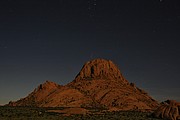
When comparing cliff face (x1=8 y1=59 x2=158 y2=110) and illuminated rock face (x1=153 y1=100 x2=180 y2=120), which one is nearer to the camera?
illuminated rock face (x1=153 y1=100 x2=180 y2=120)

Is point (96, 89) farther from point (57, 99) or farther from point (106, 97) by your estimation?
point (57, 99)

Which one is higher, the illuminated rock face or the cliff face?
the cliff face

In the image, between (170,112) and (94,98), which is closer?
(170,112)

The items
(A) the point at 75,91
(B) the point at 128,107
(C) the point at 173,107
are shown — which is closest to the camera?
(C) the point at 173,107

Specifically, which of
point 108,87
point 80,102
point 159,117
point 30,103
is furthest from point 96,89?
point 159,117

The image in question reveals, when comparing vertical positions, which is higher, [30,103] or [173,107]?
[30,103]

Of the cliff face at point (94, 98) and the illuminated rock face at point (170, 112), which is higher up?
the cliff face at point (94, 98)

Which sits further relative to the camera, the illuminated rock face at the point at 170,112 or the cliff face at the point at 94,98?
the cliff face at the point at 94,98

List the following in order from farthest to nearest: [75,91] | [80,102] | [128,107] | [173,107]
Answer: [75,91] → [80,102] → [128,107] → [173,107]

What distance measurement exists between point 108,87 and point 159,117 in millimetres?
104234

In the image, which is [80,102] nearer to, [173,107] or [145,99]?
[145,99]

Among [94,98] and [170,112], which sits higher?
[94,98]

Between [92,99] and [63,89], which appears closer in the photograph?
[92,99]

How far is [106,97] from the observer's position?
180 meters
